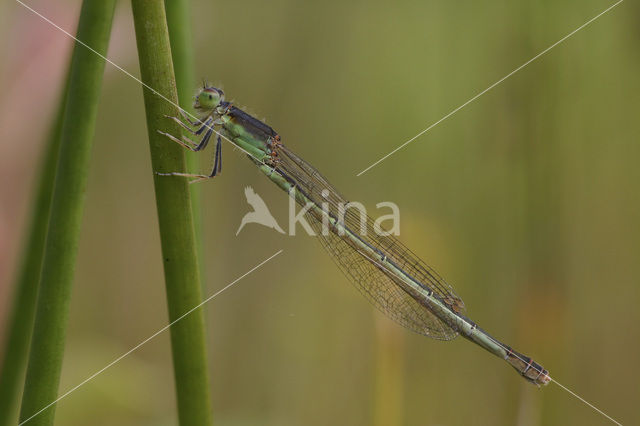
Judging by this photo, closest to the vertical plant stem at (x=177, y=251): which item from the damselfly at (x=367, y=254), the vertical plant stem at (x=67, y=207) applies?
the vertical plant stem at (x=67, y=207)

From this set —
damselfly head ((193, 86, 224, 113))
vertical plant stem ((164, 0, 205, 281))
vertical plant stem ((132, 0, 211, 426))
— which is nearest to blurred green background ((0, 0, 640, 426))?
damselfly head ((193, 86, 224, 113))

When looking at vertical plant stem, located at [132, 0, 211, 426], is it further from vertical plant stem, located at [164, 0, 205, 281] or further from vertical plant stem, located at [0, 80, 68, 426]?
vertical plant stem, located at [0, 80, 68, 426]

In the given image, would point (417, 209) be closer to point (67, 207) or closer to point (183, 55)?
point (183, 55)

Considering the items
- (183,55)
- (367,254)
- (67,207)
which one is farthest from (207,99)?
(67,207)

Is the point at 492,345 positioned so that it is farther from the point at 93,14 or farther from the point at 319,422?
the point at 93,14

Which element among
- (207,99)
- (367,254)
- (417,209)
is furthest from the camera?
(417,209)

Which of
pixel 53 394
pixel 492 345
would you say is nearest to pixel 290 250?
pixel 492 345
